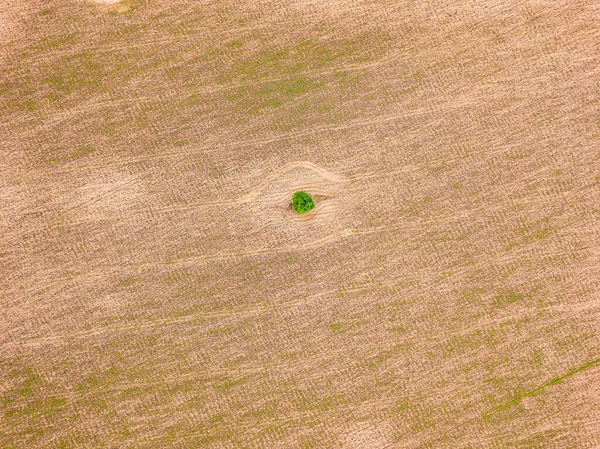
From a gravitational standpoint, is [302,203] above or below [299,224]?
above

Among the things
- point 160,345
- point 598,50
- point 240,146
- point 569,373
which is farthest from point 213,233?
point 598,50

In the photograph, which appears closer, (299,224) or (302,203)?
(302,203)

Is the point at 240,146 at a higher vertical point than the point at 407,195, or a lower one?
higher

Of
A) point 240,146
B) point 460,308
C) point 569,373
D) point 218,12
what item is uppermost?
point 218,12

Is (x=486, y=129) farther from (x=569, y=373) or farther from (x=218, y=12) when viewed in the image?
(x=218, y=12)
